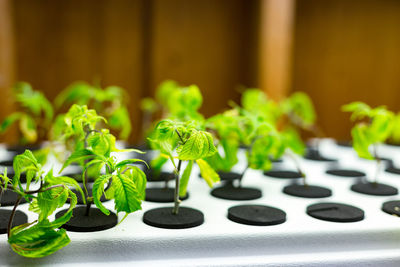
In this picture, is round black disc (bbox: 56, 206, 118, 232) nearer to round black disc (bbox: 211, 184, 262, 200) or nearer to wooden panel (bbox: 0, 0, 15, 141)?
round black disc (bbox: 211, 184, 262, 200)

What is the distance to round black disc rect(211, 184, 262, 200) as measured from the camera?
1.28 metres

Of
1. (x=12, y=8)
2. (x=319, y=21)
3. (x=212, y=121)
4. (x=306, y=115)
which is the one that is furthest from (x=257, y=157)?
(x=319, y=21)

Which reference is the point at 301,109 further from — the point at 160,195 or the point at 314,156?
the point at 160,195

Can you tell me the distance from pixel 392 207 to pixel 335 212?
0.62 feet

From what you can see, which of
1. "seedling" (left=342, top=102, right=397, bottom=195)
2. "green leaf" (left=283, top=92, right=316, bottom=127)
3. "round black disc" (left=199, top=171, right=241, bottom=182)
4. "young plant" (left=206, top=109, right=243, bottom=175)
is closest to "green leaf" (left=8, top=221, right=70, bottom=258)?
"young plant" (left=206, top=109, right=243, bottom=175)

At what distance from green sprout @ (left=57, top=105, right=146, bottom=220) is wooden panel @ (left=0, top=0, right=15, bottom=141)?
2147 millimetres

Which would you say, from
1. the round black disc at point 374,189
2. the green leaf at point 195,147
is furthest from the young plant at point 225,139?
the round black disc at point 374,189

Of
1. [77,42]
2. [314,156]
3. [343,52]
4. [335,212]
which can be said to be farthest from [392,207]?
[343,52]

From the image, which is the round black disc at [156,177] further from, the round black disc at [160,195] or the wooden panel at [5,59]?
the wooden panel at [5,59]

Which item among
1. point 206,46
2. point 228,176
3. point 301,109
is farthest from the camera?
point 206,46

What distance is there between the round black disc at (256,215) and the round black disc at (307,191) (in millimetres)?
218

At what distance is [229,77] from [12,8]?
192cm

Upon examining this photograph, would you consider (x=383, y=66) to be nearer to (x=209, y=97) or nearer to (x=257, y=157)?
(x=209, y=97)

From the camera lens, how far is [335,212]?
1.11m
